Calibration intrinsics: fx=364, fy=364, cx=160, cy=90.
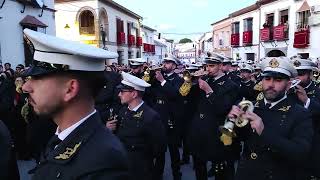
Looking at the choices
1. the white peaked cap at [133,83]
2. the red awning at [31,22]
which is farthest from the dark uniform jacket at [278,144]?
the red awning at [31,22]

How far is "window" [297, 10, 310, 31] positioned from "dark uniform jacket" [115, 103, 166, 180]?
19165 mm

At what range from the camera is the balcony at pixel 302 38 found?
20953 millimetres

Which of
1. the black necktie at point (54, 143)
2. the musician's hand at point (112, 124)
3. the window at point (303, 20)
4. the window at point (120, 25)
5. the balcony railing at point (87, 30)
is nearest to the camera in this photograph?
the black necktie at point (54, 143)

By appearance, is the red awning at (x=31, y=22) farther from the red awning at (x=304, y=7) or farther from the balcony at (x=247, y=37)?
the balcony at (x=247, y=37)

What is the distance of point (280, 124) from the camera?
3.51 metres

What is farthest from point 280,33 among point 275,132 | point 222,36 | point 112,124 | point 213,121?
point 275,132

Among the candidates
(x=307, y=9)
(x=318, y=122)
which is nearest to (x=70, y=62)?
(x=318, y=122)

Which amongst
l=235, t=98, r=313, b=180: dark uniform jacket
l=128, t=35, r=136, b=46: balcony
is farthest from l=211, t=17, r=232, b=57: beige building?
l=235, t=98, r=313, b=180: dark uniform jacket

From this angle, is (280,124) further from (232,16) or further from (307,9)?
(232,16)

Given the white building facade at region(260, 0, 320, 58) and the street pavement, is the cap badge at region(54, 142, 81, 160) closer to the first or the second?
the street pavement

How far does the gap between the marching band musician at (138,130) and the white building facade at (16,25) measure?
9605 mm

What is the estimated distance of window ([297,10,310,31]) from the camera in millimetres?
21453

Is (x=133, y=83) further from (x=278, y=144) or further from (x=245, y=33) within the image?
(x=245, y=33)

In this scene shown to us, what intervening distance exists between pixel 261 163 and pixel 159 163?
301 cm
